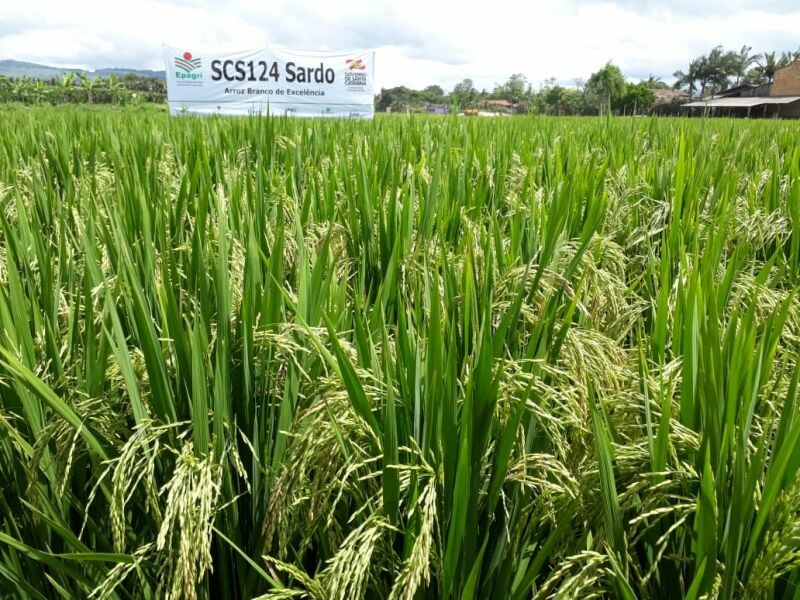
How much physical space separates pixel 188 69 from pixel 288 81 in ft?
8.06

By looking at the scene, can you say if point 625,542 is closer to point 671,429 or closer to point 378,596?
point 671,429

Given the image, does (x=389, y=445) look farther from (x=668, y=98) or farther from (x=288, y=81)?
(x=668, y=98)

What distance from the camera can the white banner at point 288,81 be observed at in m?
15.3

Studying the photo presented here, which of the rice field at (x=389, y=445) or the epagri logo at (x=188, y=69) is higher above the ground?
the epagri logo at (x=188, y=69)

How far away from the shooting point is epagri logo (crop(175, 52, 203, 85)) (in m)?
14.8

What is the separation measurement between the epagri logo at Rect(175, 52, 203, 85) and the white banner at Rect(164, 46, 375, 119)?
32 millimetres

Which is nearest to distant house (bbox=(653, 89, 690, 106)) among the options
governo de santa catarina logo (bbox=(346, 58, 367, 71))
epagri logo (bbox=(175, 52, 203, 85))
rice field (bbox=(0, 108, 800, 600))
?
rice field (bbox=(0, 108, 800, 600))

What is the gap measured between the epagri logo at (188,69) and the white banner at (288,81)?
0.03 metres

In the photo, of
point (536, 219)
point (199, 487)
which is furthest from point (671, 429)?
point (536, 219)

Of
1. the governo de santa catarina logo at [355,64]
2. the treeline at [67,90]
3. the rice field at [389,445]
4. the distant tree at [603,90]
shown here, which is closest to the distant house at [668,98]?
the distant tree at [603,90]

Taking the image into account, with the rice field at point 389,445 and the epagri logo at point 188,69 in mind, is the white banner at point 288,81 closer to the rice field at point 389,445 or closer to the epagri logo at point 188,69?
the epagri logo at point 188,69

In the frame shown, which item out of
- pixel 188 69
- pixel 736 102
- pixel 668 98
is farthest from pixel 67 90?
pixel 668 98

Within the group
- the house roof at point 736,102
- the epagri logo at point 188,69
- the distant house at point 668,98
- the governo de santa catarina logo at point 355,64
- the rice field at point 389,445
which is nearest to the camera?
the rice field at point 389,445

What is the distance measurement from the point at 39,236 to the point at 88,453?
57 cm
